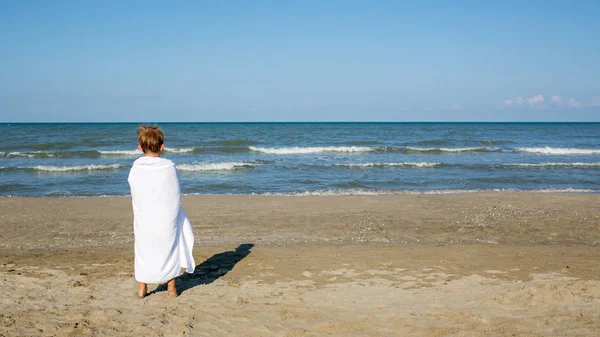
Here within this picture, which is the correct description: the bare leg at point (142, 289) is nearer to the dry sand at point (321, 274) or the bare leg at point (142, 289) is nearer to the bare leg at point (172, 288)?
the dry sand at point (321, 274)

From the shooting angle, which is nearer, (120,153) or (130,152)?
(120,153)

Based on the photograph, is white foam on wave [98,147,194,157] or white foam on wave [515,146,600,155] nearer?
white foam on wave [98,147,194,157]

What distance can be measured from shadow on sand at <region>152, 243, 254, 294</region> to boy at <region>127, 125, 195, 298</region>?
0.36 meters

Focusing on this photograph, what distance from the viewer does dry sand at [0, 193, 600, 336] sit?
421 centimetres

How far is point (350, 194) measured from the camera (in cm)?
1340

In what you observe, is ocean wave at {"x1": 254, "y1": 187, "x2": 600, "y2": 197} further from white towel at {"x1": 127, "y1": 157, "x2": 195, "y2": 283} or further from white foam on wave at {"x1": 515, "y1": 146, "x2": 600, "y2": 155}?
white foam on wave at {"x1": 515, "y1": 146, "x2": 600, "y2": 155}

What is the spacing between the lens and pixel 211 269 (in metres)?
6.07

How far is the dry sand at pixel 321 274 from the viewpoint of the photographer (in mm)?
4215

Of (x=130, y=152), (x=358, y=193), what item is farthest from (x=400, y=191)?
(x=130, y=152)

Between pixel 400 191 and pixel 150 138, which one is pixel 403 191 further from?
pixel 150 138

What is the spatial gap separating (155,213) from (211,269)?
1.54 meters

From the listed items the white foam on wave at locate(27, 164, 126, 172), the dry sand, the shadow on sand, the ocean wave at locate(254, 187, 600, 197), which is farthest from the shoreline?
the white foam on wave at locate(27, 164, 126, 172)

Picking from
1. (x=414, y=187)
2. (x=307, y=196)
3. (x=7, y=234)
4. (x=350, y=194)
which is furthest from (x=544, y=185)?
(x=7, y=234)

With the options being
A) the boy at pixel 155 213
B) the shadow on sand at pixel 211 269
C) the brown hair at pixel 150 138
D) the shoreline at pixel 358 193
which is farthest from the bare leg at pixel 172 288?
the shoreline at pixel 358 193
